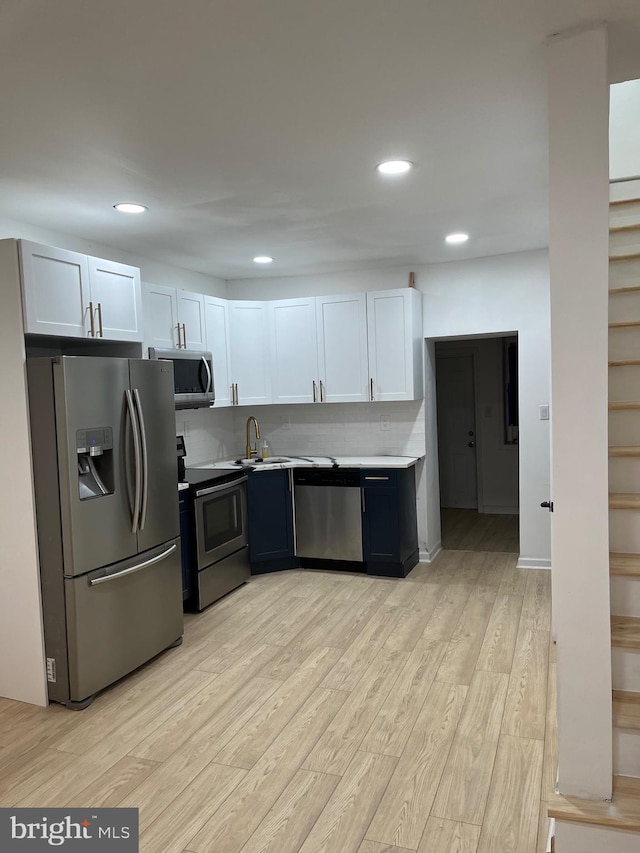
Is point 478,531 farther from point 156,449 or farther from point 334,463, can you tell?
point 156,449

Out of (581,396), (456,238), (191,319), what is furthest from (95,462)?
(456,238)

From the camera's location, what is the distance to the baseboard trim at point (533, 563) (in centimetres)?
520

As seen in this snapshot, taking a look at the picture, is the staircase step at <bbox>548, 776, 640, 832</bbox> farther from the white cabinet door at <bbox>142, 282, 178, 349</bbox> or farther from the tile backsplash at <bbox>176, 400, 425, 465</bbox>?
the tile backsplash at <bbox>176, 400, 425, 465</bbox>

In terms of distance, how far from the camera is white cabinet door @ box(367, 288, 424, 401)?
5.23 meters

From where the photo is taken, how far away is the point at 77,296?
134 inches

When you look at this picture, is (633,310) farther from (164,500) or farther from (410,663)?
(164,500)

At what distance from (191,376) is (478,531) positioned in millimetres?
3595

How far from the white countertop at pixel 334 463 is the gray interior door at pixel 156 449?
123cm

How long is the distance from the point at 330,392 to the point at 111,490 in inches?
101

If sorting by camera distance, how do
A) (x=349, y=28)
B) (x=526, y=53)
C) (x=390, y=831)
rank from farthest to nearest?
(x=390, y=831)
(x=526, y=53)
(x=349, y=28)

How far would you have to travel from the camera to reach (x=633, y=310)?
2.85 m

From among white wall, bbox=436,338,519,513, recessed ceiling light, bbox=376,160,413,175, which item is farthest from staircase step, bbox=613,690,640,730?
white wall, bbox=436,338,519,513

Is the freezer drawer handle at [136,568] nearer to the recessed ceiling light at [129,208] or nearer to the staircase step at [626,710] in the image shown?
the recessed ceiling light at [129,208]

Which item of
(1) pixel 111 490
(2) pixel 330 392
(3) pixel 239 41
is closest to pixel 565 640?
(3) pixel 239 41
